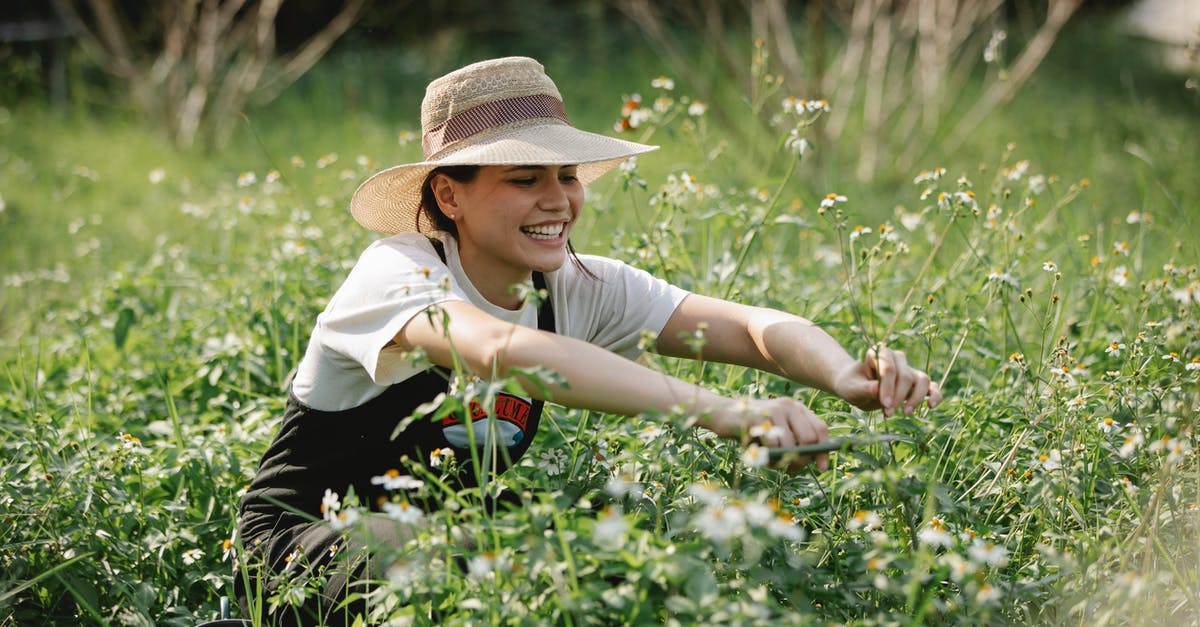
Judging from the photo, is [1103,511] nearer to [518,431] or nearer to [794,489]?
[794,489]

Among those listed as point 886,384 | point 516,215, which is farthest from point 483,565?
point 516,215

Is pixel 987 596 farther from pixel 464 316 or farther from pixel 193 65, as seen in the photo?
pixel 193 65

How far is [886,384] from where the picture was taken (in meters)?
1.83

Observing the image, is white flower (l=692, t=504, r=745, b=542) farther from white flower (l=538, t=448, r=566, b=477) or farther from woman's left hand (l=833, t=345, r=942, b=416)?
white flower (l=538, t=448, r=566, b=477)

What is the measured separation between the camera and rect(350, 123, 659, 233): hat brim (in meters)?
2.05

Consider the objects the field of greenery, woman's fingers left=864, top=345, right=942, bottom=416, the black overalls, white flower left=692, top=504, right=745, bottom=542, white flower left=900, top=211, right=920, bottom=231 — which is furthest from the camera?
white flower left=900, top=211, right=920, bottom=231

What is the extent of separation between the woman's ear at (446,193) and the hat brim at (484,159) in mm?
35

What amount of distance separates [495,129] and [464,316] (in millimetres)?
477

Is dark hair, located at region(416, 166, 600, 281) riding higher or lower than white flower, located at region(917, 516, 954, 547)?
higher

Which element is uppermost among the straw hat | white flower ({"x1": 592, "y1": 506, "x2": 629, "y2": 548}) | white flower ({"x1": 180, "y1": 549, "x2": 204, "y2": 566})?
the straw hat

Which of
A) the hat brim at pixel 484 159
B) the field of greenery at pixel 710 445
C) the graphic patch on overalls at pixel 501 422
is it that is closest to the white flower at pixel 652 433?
the field of greenery at pixel 710 445

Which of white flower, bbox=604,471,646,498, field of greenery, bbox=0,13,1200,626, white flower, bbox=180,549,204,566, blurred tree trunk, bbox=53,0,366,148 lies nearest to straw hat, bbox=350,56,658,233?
field of greenery, bbox=0,13,1200,626

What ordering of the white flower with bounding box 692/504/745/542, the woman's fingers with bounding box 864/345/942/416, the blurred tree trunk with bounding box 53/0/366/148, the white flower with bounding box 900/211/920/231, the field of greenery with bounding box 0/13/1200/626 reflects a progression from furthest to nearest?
the blurred tree trunk with bounding box 53/0/366/148 < the white flower with bounding box 900/211/920/231 < the woman's fingers with bounding box 864/345/942/416 < the field of greenery with bounding box 0/13/1200/626 < the white flower with bounding box 692/504/745/542

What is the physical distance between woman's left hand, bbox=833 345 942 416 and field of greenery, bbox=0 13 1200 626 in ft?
0.18
